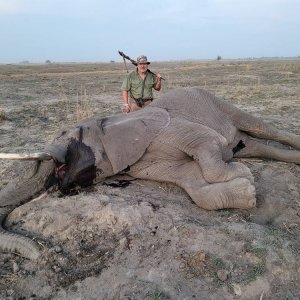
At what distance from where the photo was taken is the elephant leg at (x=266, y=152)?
235 inches

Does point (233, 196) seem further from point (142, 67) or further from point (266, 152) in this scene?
point (142, 67)

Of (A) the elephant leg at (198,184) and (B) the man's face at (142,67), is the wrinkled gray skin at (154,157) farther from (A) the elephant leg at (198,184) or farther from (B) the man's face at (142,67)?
(B) the man's face at (142,67)

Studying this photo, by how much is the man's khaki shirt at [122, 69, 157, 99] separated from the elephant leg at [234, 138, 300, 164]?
2.72 metres

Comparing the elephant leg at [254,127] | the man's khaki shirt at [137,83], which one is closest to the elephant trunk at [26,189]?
the elephant leg at [254,127]

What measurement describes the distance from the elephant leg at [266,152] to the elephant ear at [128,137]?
5.13ft

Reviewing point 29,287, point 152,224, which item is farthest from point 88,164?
point 29,287

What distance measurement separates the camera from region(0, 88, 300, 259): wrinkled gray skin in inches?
172

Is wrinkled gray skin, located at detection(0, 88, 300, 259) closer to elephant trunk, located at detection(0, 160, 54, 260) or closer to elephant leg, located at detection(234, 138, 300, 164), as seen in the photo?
elephant trunk, located at detection(0, 160, 54, 260)

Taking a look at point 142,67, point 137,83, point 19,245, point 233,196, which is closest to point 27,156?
point 19,245

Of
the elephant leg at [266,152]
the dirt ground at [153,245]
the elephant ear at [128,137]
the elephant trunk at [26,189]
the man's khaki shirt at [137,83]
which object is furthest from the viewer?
the man's khaki shirt at [137,83]

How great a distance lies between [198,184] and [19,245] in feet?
6.38

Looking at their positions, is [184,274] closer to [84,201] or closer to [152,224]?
[152,224]

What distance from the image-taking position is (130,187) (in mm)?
4988

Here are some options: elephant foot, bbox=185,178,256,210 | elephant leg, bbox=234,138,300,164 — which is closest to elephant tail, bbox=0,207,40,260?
elephant foot, bbox=185,178,256,210
